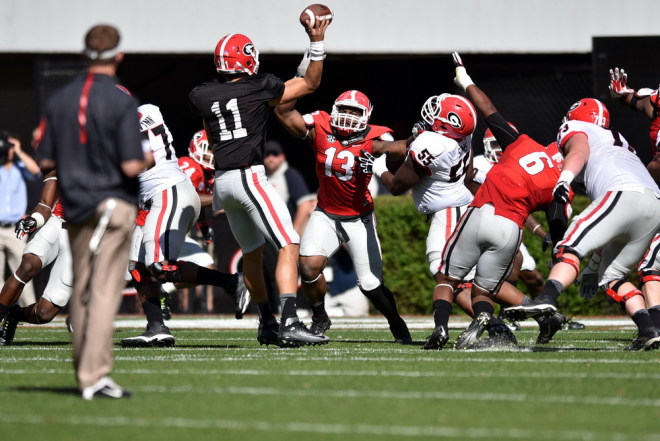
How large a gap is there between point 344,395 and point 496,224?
281cm

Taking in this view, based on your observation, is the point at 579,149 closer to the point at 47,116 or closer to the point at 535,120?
the point at 47,116

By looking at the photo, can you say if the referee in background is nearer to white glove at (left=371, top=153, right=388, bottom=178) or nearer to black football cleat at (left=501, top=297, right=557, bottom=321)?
black football cleat at (left=501, top=297, right=557, bottom=321)

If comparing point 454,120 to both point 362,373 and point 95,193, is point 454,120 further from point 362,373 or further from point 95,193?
point 95,193

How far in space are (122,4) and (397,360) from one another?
34.8 feet

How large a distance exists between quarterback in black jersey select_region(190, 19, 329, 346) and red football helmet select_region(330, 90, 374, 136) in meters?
0.77

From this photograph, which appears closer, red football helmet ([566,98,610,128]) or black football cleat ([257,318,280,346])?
red football helmet ([566,98,610,128])

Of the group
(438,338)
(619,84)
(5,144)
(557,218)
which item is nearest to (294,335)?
(438,338)

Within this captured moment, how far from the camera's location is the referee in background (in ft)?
17.8

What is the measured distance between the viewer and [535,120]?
52.4 feet

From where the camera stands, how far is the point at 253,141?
846 centimetres

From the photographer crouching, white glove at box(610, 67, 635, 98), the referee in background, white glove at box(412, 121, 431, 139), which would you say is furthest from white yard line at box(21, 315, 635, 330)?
the referee in background

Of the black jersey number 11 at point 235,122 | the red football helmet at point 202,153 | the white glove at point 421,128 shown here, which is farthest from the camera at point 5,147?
the white glove at point 421,128

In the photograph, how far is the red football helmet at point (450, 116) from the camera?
8.88 meters

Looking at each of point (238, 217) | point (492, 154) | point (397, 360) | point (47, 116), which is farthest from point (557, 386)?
point (492, 154)
